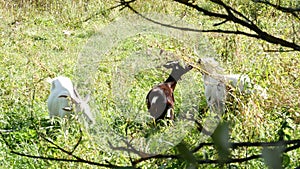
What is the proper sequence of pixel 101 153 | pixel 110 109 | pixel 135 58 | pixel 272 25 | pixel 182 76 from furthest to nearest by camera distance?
1. pixel 272 25
2. pixel 135 58
3. pixel 182 76
4. pixel 110 109
5. pixel 101 153

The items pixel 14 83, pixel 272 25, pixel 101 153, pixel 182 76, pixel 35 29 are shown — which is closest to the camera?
pixel 101 153

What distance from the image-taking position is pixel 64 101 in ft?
14.1

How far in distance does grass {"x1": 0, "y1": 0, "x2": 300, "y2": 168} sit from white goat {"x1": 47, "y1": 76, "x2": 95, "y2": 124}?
12 centimetres

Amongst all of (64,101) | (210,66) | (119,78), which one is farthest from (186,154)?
(119,78)

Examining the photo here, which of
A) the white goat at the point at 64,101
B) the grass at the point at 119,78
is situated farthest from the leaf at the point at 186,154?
the white goat at the point at 64,101

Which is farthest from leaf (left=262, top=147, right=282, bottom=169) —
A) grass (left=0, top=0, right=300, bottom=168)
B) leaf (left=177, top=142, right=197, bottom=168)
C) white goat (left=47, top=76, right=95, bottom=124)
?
white goat (left=47, top=76, right=95, bottom=124)

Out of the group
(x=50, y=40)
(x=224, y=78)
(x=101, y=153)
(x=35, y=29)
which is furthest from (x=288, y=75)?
(x=35, y=29)

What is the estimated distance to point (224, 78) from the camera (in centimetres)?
402

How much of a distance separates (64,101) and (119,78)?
85cm

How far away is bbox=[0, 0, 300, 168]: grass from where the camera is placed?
3.40m

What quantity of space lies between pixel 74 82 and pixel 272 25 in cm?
240

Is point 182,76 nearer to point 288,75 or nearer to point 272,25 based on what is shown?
point 288,75

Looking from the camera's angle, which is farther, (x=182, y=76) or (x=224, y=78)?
(x=182, y=76)

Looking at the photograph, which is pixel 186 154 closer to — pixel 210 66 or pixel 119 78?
pixel 210 66
